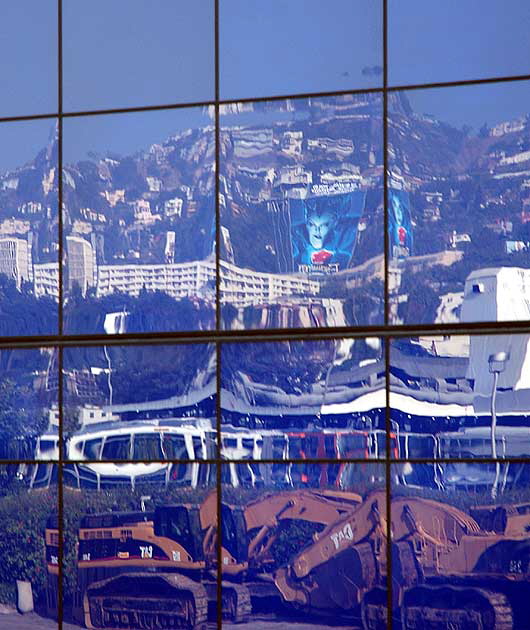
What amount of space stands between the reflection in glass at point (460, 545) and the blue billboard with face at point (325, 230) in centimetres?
173

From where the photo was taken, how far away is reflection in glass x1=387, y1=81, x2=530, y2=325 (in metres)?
8.62

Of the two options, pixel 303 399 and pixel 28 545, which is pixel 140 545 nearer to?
pixel 28 545

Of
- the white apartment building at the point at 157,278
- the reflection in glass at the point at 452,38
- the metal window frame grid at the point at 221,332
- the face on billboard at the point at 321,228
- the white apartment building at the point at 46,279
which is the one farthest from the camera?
the white apartment building at the point at 46,279

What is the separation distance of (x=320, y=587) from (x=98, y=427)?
224 cm

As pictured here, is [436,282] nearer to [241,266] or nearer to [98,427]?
[241,266]

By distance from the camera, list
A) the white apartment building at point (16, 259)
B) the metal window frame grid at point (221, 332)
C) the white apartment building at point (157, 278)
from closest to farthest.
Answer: the metal window frame grid at point (221, 332) → the white apartment building at point (157, 278) → the white apartment building at point (16, 259)

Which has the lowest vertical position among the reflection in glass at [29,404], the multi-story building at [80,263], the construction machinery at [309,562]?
the construction machinery at [309,562]

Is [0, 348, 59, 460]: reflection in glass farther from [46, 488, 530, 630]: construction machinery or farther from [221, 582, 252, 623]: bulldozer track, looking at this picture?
[221, 582, 252, 623]: bulldozer track

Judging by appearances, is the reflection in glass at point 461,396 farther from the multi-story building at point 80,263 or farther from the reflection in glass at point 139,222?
the multi-story building at point 80,263

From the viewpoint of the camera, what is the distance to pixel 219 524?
895 cm

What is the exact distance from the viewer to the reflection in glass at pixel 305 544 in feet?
28.5

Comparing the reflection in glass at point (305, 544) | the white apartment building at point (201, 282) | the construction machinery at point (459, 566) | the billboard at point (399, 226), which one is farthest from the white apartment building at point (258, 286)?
the construction machinery at point (459, 566)

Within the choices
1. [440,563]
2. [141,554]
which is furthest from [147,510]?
[440,563]

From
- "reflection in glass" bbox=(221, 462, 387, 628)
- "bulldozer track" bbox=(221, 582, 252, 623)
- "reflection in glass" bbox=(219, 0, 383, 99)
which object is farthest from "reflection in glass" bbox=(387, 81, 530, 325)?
"bulldozer track" bbox=(221, 582, 252, 623)
